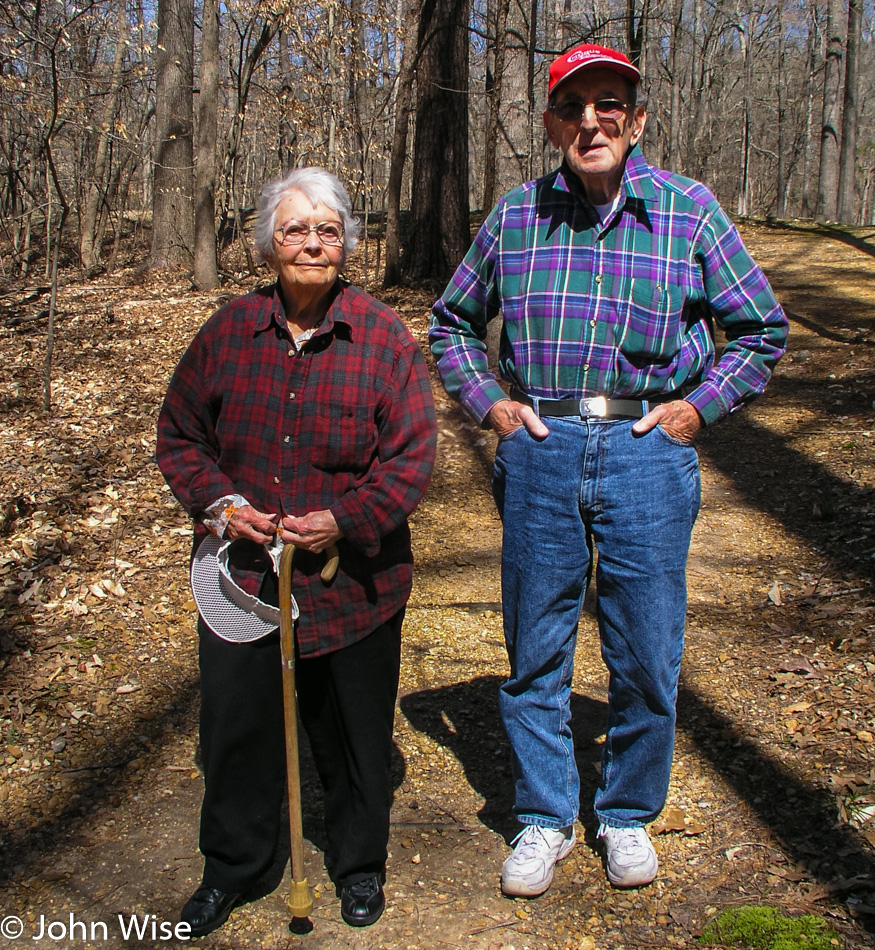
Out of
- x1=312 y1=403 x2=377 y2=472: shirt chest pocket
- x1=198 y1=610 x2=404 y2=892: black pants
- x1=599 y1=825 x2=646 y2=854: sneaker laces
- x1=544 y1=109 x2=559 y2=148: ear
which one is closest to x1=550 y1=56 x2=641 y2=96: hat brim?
x1=544 y1=109 x2=559 y2=148: ear

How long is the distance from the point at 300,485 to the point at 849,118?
22964 millimetres

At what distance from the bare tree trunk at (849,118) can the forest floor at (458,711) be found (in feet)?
52.8

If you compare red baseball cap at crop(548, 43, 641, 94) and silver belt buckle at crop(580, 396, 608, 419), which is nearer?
red baseball cap at crop(548, 43, 641, 94)

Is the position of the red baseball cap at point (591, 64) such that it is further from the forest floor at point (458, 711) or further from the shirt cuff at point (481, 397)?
the forest floor at point (458, 711)

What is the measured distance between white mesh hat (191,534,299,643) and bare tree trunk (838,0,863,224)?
71.3 ft

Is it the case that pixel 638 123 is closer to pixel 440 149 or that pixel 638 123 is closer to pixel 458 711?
pixel 458 711

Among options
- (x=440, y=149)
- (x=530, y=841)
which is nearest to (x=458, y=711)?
(x=530, y=841)

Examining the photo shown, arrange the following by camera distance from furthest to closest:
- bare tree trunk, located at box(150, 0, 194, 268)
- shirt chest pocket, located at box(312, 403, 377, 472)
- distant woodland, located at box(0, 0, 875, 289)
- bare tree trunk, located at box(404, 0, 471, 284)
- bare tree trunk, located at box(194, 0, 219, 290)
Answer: bare tree trunk, located at box(150, 0, 194, 268) → bare tree trunk, located at box(194, 0, 219, 290) → bare tree trunk, located at box(404, 0, 471, 284) → distant woodland, located at box(0, 0, 875, 289) → shirt chest pocket, located at box(312, 403, 377, 472)

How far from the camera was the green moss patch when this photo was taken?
2.62 meters

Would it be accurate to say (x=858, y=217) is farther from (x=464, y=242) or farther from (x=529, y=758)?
(x=529, y=758)

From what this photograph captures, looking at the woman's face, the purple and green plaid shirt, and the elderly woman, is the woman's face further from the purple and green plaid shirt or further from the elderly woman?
the purple and green plaid shirt

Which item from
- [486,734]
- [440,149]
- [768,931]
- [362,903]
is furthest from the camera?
[440,149]

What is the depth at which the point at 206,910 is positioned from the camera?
2725mm

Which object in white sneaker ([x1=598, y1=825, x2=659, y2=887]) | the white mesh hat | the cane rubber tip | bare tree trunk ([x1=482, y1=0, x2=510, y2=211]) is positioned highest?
bare tree trunk ([x1=482, y1=0, x2=510, y2=211])
